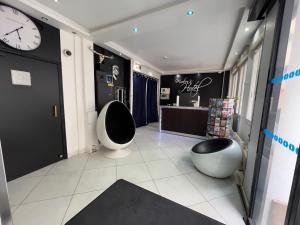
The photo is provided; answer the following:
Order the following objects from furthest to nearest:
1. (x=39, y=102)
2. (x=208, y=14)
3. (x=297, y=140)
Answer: (x=39, y=102), (x=208, y=14), (x=297, y=140)

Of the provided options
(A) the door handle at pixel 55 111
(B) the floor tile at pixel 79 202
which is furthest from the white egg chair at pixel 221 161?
(A) the door handle at pixel 55 111

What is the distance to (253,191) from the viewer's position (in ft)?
4.25

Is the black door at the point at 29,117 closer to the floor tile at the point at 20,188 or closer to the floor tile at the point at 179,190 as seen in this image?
the floor tile at the point at 20,188

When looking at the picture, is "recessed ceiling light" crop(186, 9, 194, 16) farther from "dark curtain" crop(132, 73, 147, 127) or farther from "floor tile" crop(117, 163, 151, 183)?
"dark curtain" crop(132, 73, 147, 127)

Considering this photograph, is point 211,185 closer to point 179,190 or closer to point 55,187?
point 179,190

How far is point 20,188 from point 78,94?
1.76m

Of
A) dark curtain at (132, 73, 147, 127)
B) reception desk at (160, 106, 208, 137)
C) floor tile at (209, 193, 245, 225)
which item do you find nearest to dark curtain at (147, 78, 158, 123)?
dark curtain at (132, 73, 147, 127)

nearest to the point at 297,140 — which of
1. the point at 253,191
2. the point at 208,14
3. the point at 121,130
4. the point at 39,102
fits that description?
the point at 253,191

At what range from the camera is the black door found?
72.9 inches

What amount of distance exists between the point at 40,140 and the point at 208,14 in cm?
341

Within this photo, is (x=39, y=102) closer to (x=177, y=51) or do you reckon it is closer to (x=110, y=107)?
(x=110, y=107)

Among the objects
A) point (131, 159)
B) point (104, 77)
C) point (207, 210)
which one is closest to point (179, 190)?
point (207, 210)

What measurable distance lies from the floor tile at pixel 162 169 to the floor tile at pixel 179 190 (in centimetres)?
12

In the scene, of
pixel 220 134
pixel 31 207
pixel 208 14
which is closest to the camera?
pixel 31 207
